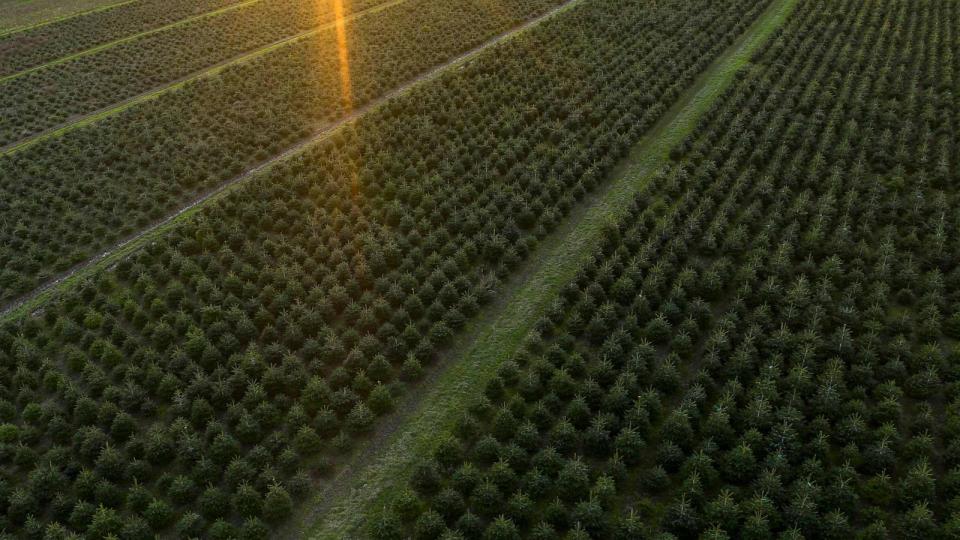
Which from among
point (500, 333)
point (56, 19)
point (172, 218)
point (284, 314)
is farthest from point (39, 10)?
point (500, 333)

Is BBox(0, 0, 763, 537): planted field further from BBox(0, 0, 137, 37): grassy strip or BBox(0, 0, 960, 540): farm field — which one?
BBox(0, 0, 137, 37): grassy strip

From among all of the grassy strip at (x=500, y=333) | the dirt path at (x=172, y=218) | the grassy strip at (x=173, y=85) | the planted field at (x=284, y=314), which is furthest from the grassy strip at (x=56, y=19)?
the grassy strip at (x=500, y=333)

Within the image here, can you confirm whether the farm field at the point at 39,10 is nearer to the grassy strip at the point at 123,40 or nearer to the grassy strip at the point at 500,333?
the grassy strip at the point at 123,40

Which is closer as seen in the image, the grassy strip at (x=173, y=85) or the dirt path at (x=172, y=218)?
the dirt path at (x=172, y=218)

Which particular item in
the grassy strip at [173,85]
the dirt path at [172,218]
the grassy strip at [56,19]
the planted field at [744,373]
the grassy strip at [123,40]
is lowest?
the planted field at [744,373]

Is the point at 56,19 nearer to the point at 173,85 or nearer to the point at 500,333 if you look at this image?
the point at 173,85

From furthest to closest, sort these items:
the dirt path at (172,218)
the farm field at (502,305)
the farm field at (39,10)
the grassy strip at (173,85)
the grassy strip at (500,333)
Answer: the farm field at (39,10) → the grassy strip at (173,85) → the dirt path at (172,218) → the grassy strip at (500,333) → the farm field at (502,305)

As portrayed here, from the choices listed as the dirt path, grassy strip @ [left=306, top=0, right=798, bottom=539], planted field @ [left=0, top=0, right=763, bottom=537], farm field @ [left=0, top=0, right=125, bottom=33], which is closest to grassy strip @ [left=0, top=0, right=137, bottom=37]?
farm field @ [left=0, top=0, right=125, bottom=33]

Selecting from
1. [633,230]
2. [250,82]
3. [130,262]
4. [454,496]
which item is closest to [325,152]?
[130,262]
